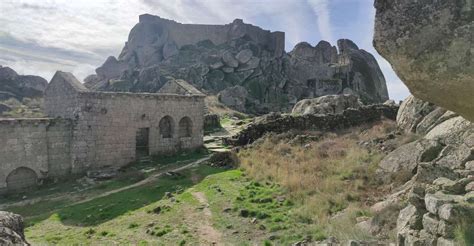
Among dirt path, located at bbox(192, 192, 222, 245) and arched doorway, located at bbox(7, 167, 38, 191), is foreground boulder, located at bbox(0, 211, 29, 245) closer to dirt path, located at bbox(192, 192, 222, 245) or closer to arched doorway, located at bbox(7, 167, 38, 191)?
dirt path, located at bbox(192, 192, 222, 245)

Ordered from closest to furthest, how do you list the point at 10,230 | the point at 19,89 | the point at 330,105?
1. the point at 10,230
2. the point at 330,105
3. the point at 19,89

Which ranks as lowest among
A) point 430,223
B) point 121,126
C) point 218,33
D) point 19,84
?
point 430,223

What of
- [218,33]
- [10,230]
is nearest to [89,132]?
[10,230]

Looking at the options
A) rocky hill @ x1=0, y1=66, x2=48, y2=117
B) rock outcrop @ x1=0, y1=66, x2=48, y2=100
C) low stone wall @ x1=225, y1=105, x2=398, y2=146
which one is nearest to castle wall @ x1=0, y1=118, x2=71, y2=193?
low stone wall @ x1=225, y1=105, x2=398, y2=146

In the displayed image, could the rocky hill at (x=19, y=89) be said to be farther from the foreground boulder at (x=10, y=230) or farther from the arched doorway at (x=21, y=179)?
the foreground boulder at (x=10, y=230)

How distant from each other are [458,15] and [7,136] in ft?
65.0

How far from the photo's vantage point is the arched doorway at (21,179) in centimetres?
1884

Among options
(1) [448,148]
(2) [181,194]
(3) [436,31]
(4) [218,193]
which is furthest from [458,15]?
(2) [181,194]

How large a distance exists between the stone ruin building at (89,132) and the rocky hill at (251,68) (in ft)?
76.9

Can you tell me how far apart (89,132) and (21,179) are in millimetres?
3999

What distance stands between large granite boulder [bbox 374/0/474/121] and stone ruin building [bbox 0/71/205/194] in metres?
19.2

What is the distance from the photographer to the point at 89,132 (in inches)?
848

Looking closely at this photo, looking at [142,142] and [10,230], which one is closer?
[10,230]

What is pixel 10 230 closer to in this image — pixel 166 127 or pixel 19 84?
pixel 166 127
